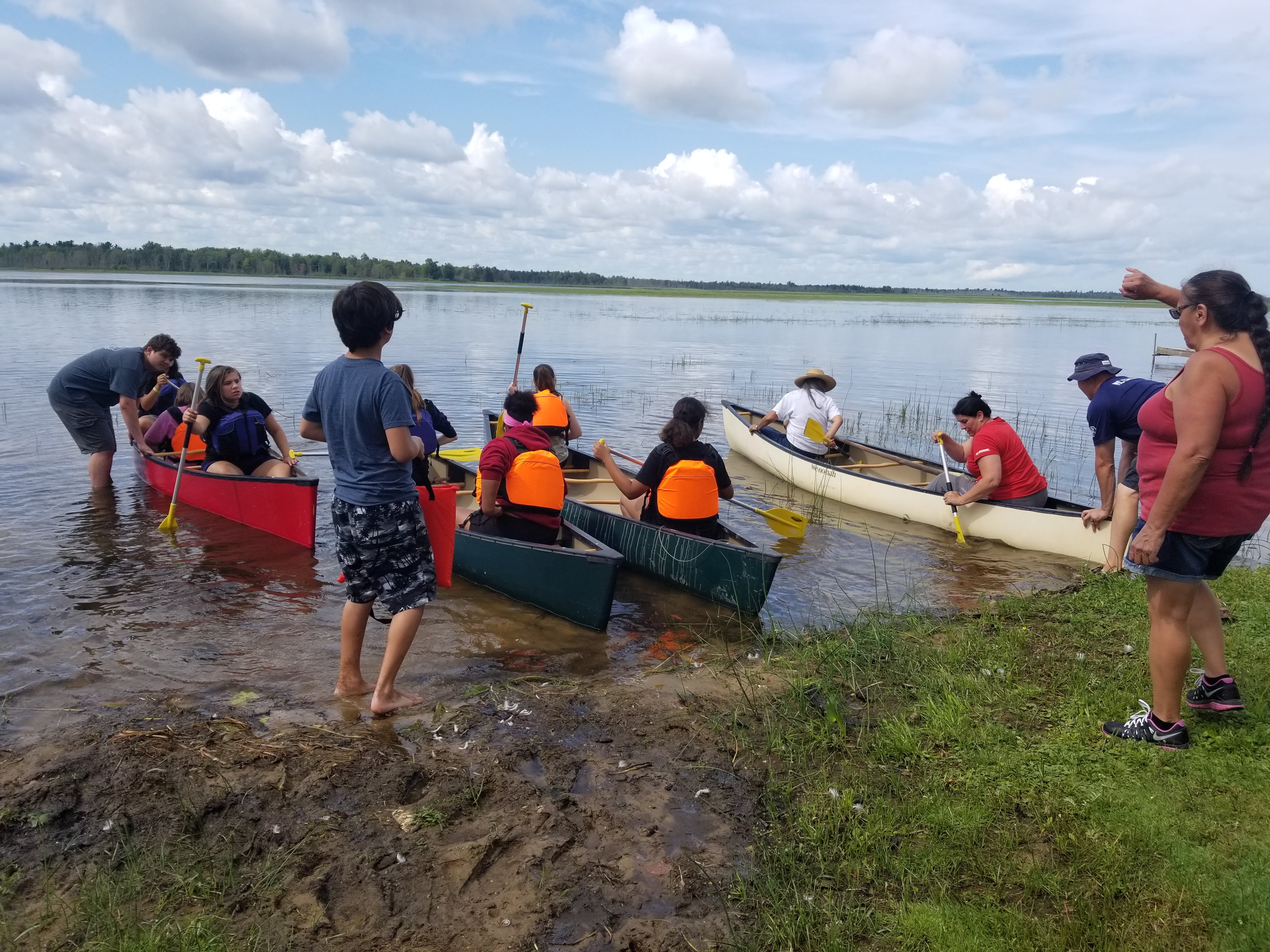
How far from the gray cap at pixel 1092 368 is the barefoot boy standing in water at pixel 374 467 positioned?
478cm

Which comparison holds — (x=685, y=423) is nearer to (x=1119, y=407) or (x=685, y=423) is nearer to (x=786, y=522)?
(x=786, y=522)

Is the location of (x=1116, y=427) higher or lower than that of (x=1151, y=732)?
higher

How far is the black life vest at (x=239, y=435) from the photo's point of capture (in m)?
8.26

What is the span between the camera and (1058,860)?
2918 mm

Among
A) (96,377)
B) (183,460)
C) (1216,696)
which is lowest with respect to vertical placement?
(183,460)

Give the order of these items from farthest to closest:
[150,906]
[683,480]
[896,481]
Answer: [896,481]
[683,480]
[150,906]

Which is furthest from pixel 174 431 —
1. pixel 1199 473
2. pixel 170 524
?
pixel 1199 473

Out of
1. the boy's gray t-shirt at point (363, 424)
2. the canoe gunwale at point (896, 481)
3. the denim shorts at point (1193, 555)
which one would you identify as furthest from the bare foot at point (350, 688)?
the canoe gunwale at point (896, 481)

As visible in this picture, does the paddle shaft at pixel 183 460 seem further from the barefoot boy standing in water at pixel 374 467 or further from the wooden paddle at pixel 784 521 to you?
the barefoot boy standing in water at pixel 374 467

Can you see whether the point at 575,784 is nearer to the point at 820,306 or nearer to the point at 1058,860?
the point at 1058,860

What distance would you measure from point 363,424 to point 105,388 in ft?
20.7

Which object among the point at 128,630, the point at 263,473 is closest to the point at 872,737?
the point at 128,630

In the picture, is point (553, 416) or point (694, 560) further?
point (553, 416)

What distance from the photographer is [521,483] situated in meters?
6.27
